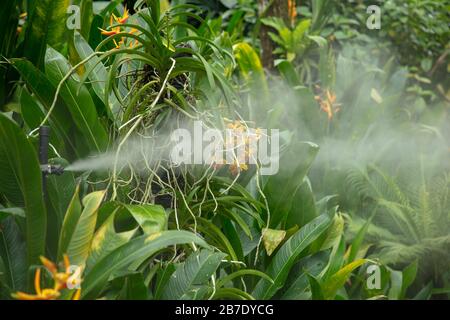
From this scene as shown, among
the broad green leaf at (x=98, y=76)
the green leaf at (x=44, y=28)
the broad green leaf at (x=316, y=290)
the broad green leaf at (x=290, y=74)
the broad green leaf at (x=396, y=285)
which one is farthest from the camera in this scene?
the broad green leaf at (x=290, y=74)

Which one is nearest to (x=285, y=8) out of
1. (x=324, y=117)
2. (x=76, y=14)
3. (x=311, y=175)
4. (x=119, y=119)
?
(x=324, y=117)

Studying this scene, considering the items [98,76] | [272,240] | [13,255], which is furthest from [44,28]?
[272,240]

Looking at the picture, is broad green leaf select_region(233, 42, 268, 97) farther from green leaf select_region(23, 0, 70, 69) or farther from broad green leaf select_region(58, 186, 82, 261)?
broad green leaf select_region(58, 186, 82, 261)

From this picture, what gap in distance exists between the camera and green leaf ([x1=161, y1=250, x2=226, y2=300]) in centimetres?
211

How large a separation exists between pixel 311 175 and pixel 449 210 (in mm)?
634

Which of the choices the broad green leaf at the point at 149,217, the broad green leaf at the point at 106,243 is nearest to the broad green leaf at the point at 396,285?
the broad green leaf at the point at 149,217

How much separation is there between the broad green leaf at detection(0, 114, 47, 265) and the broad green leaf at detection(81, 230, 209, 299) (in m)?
0.27

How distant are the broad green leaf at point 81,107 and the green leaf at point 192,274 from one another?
60 centimetres

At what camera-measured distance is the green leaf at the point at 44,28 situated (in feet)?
10.3

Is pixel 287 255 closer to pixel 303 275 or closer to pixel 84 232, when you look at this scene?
pixel 303 275

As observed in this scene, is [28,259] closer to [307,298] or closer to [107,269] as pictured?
[107,269]

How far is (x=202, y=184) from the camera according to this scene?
244cm

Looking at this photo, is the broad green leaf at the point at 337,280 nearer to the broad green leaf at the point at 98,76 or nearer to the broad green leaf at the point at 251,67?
the broad green leaf at the point at 98,76
